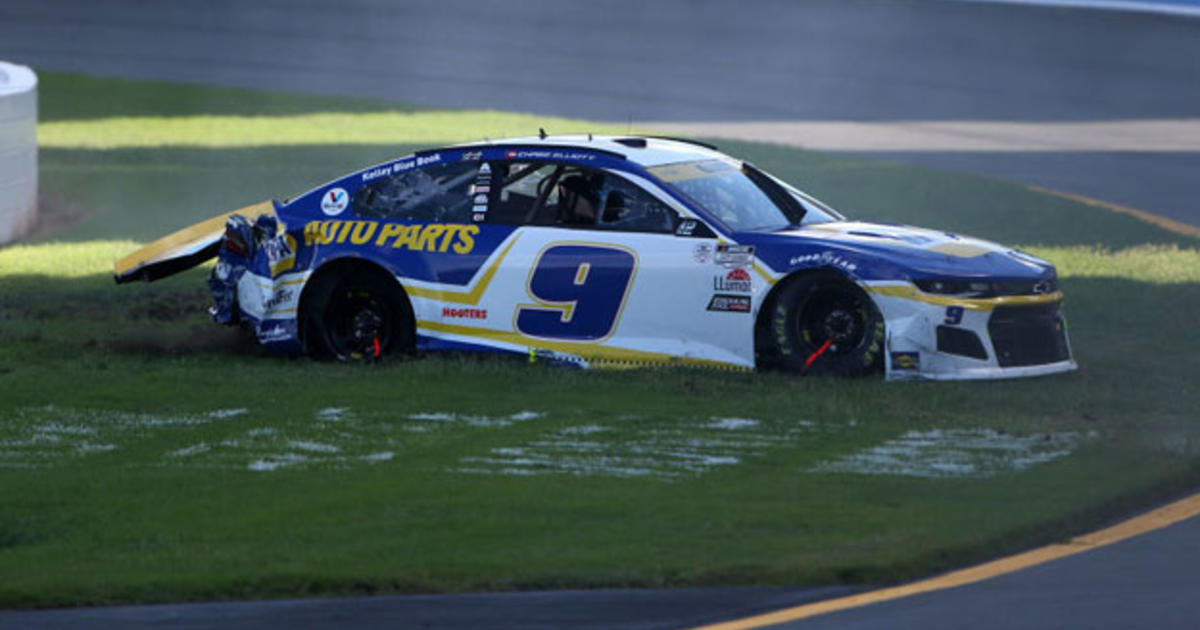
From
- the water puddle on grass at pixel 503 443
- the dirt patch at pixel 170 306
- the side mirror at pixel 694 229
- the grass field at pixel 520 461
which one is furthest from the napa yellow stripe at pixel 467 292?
the dirt patch at pixel 170 306

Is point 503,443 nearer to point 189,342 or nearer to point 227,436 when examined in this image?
point 227,436

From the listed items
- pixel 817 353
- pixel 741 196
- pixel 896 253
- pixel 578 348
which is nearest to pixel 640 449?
pixel 817 353

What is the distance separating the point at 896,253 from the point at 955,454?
1.89 meters

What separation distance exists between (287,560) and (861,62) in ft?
82.4

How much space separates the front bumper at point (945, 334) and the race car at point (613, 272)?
0.01 m

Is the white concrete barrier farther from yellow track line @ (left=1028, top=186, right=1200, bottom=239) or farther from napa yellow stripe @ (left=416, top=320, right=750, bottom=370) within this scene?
yellow track line @ (left=1028, top=186, right=1200, bottom=239)

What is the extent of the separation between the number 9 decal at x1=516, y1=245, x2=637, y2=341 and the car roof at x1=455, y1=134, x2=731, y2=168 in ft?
2.07

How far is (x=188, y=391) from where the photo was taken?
10953 millimetres

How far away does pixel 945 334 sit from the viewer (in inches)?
419

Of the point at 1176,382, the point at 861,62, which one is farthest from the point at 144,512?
the point at 861,62

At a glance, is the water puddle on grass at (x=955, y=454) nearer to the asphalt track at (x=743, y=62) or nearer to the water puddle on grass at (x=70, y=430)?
the water puddle on grass at (x=70, y=430)

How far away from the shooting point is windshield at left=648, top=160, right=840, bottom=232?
37.3ft

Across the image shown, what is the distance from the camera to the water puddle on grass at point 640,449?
8945 millimetres

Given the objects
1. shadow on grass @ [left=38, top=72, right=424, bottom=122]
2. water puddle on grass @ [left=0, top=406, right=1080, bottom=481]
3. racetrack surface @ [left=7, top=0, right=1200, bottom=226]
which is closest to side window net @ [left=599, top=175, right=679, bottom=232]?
water puddle on grass @ [left=0, top=406, right=1080, bottom=481]
